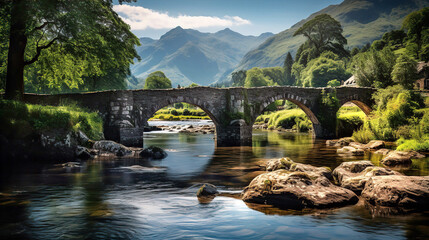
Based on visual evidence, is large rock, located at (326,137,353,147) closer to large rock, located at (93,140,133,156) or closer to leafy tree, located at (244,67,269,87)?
large rock, located at (93,140,133,156)

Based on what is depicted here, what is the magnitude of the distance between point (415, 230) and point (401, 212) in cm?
114

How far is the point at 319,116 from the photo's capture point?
31828mm

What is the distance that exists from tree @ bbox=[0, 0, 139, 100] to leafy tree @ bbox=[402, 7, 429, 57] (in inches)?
2439

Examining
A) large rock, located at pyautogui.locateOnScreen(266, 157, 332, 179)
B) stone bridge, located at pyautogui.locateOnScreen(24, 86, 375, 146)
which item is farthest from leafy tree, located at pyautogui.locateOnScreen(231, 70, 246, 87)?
large rock, located at pyautogui.locateOnScreen(266, 157, 332, 179)

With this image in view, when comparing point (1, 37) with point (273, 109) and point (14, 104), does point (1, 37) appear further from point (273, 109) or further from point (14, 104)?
point (273, 109)

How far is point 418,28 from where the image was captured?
232ft

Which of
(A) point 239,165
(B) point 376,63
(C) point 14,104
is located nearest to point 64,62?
(C) point 14,104

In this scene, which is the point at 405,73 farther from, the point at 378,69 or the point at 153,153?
the point at 153,153

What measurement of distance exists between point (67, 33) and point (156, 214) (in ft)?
47.7

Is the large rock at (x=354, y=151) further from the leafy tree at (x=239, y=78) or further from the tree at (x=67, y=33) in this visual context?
the leafy tree at (x=239, y=78)

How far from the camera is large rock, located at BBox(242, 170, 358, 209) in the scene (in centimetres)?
917

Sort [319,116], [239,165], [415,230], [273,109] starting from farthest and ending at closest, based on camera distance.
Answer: [273,109], [319,116], [239,165], [415,230]

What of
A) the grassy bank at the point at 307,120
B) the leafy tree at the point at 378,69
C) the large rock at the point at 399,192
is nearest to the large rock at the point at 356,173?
the large rock at the point at 399,192

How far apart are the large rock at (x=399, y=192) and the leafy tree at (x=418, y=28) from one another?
217ft
